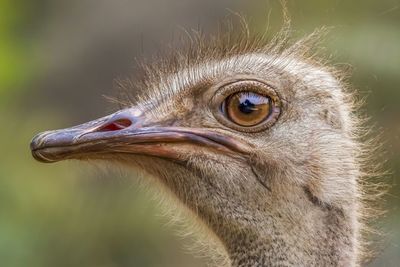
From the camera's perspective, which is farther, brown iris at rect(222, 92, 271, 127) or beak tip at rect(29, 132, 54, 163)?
brown iris at rect(222, 92, 271, 127)

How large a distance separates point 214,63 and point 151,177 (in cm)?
50

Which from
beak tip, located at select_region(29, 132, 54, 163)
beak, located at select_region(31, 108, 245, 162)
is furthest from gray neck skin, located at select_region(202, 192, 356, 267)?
beak tip, located at select_region(29, 132, 54, 163)

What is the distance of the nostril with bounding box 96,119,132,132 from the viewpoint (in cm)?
496

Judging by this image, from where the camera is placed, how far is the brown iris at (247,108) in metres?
5.02

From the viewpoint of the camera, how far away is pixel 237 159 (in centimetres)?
497

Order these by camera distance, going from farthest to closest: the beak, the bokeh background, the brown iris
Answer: the bokeh background < the brown iris < the beak

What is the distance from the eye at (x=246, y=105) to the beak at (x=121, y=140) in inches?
3.1

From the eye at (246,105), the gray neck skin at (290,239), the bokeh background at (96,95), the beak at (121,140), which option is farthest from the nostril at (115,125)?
the gray neck skin at (290,239)

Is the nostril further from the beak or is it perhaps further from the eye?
the eye

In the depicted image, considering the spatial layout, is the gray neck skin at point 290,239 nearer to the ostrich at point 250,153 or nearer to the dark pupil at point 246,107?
the ostrich at point 250,153

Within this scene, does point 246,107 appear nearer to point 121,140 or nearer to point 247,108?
point 247,108

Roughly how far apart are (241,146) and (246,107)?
0.51 ft

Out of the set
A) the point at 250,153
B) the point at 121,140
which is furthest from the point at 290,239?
the point at 121,140

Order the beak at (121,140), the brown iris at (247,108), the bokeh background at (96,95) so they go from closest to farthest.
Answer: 1. the beak at (121,140)
2. the brown iris at (247,108)
3. the bokeh background at (96,95)
